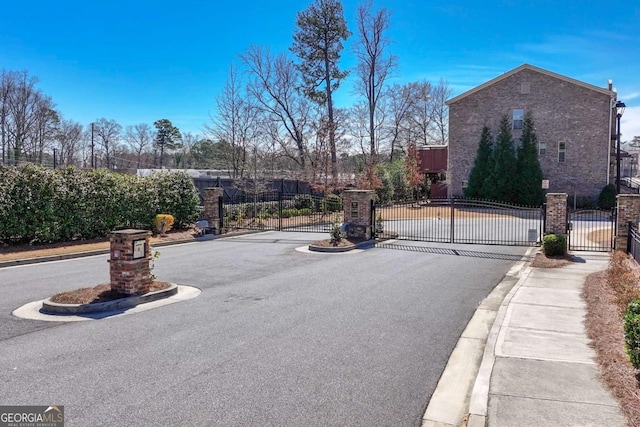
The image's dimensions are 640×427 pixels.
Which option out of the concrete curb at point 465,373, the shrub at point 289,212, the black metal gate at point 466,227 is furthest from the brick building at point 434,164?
the concrete curb at point 465,373

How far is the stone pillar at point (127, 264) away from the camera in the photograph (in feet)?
26.6

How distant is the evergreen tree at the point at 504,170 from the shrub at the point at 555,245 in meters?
23.3

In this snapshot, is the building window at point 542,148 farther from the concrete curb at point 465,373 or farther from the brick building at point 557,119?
the concrete curb at point 465,373

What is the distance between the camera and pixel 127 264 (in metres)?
8.11

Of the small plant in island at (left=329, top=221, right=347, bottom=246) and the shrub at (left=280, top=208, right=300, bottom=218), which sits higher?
the shrub at (left=280, top=208, right=300, bottom=218)

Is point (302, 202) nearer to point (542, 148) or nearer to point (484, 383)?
point (542, 148)

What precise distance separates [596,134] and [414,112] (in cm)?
2399

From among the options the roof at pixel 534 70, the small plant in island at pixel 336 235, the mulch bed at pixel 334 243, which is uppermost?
the roof at pixel 534 70

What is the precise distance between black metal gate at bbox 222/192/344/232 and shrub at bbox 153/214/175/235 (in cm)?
257

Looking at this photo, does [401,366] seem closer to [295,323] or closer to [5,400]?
[295,323]

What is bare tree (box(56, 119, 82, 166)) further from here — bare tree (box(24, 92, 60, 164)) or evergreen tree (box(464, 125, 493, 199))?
evergreen tree (box(464, 125, 493, 199))

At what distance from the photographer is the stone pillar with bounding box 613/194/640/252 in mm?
13805

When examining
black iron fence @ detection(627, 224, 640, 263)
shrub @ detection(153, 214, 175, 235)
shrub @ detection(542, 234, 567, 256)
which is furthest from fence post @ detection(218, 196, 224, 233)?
black iron fence @ detection(627, 224, 640, 263)

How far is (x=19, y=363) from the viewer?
5.17 metres
